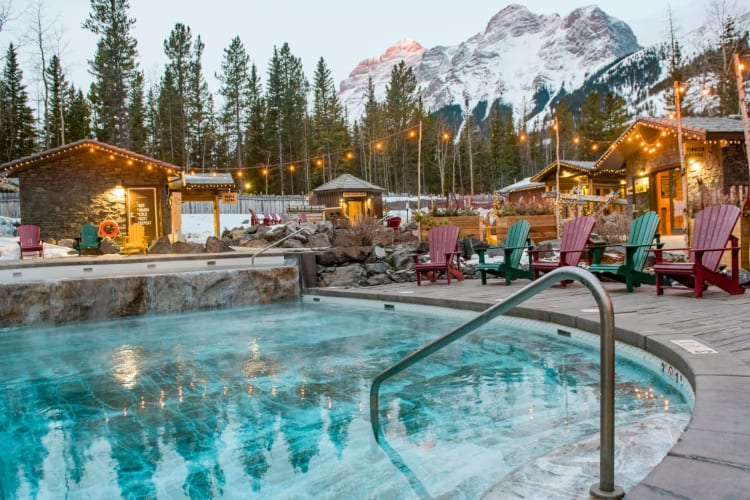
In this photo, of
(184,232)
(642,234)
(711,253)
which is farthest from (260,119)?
(711,253)

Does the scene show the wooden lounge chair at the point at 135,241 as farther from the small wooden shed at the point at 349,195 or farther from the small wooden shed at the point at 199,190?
the small wooden shed at the point at 349,195

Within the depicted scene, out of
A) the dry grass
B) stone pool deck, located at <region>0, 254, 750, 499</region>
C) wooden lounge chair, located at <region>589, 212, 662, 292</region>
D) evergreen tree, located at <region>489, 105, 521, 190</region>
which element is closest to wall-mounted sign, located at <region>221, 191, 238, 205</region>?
stone pool deck, located at <region>0, 254, 750, 499</region>

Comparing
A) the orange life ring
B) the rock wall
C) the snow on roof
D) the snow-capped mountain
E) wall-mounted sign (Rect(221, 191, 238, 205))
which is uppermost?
the snow-capped mountain

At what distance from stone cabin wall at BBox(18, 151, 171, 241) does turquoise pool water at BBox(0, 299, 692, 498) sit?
1167 centimetres

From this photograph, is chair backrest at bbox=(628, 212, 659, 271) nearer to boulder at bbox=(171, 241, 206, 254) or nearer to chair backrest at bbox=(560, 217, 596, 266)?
chair backrest at bbox=(560, 217, 596, 266)

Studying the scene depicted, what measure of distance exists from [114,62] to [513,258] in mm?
30257

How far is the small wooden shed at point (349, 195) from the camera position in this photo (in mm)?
26297

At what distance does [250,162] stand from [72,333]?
3559 centimetres

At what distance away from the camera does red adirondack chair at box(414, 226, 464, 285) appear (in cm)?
839

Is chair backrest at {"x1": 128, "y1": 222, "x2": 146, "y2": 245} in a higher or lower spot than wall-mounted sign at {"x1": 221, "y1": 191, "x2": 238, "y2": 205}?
lower

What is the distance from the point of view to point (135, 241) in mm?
15648

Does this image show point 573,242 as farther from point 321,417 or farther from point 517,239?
point 321,417

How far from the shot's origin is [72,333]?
263 inches

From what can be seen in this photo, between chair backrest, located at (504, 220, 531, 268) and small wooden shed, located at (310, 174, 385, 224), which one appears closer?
chair backrest, located at (504, 220, 531, 268)
